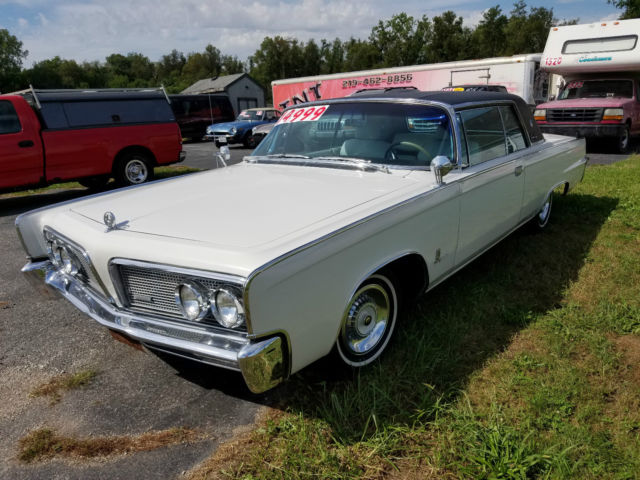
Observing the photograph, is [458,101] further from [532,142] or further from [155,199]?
[155,199]

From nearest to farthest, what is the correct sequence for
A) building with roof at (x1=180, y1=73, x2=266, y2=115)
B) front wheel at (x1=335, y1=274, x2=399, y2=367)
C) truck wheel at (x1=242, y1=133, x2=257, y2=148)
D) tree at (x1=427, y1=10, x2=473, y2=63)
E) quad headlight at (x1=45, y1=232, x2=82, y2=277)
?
front wheel at (x1=335, y1=274, x2=399, y2=367), quad headlight at (x1=45, y1=232, x2=82, y2=277), truck wheel at (x1=242, y1=133, x2=257, y2=148), building with roof at (x1=180, y1=73, x2=266, y2=115), tree at (x1=427, y1=10, x2=473, y2=63)

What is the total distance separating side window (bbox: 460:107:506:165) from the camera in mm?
3473

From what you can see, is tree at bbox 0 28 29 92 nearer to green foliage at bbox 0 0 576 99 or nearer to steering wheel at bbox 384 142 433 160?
green foliage at bbox 0 0 576 99

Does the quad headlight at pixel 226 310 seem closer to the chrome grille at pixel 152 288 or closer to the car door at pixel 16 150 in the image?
the chrome grille at pixel 152 288

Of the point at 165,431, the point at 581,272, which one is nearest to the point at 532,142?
the point at 581,272

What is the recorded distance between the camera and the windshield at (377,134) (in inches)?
128

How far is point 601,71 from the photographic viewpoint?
36.5 feet

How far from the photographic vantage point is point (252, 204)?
2.63m

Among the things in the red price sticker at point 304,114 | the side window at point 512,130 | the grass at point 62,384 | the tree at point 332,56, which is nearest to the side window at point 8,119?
the red price sticker at point 304,114

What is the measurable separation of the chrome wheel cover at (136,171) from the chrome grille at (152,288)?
7342mm

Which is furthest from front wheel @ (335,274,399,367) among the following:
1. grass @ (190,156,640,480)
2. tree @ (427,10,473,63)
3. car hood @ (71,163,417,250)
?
tree @ (427,10,473,63)

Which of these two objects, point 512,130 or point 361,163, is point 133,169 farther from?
point 512,130

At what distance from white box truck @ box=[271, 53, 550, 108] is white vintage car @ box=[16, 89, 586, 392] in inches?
443

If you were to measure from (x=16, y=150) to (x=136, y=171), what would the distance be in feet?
6.91
